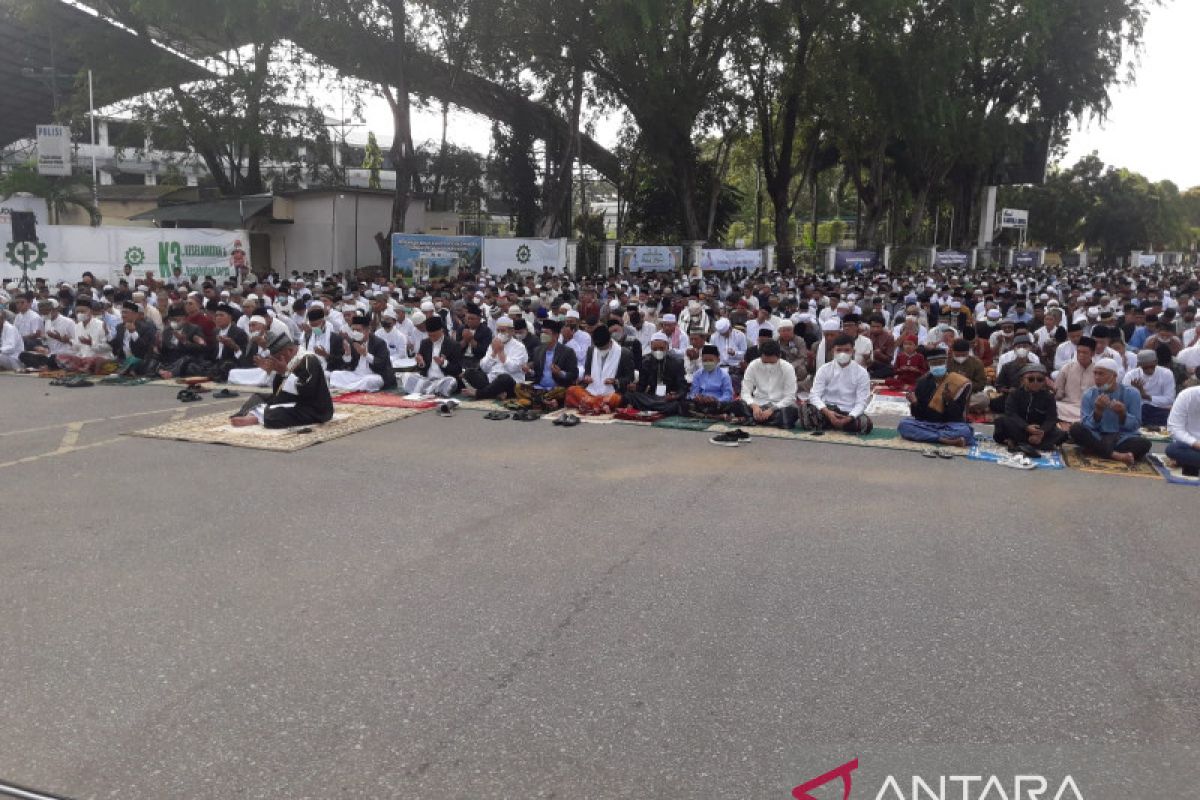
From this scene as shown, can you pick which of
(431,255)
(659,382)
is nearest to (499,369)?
(659,382)

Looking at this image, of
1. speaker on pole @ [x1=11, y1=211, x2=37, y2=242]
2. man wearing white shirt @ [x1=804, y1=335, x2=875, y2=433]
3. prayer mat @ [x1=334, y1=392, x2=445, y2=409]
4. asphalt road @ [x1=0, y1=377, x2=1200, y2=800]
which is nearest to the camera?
asphalt road @ [x1=0, y1=377, x2=1200, y2=800]

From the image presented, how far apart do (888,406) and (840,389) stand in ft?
4.96

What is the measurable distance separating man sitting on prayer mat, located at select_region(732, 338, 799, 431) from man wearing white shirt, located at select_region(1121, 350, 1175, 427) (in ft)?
11.2

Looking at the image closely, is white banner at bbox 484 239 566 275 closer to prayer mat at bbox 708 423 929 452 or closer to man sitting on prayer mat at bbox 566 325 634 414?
man sitting on prayer mat at bbox 566 325 634 414

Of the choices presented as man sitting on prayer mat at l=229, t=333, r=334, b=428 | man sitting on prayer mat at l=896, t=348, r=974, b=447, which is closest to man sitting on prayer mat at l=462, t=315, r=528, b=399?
man sitting on prayer mat at l=229, t=333, r=334, b=428

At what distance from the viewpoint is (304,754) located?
3246 millimetres

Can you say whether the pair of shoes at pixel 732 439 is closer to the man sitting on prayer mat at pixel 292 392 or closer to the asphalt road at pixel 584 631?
the asphalt road at pixel 584 631

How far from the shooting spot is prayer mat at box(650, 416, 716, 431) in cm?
951

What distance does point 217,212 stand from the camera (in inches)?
1037

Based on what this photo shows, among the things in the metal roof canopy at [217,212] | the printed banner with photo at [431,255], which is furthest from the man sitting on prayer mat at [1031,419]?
the metal roof canopy at [217,212]

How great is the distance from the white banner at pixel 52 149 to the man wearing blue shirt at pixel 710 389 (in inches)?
797

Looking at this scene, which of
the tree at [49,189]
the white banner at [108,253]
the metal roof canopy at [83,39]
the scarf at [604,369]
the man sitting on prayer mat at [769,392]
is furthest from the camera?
the tree at [49,189]

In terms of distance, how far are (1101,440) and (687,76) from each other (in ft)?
73.8

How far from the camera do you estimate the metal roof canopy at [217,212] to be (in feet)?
85.3
